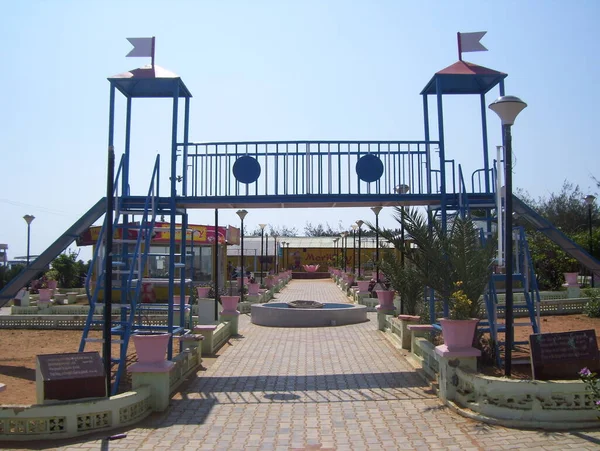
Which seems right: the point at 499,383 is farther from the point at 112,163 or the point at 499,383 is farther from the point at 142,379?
the point at 112,163

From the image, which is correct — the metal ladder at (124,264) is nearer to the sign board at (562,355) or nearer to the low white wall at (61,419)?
the low white wall at (61,419)

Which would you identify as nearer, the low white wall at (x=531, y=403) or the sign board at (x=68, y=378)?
the low white wall at (x=531, y=403)

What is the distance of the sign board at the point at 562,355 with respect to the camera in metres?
7.36

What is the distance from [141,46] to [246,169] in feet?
10.3

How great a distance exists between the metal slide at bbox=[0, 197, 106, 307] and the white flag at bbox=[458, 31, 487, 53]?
7.61 meters

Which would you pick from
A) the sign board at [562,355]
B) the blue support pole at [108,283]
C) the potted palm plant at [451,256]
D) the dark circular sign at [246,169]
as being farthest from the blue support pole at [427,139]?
the blue support pole at [108,283]

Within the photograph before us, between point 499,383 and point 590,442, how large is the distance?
3.89 feet

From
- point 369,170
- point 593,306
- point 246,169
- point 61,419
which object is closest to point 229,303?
point 246,169

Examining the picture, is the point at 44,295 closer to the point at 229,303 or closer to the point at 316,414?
the point at 229,303

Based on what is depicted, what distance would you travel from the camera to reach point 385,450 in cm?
A: 634

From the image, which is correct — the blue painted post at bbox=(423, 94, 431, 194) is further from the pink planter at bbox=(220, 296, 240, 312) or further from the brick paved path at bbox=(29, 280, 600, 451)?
the pink planter at bbox=(220, 296, 240, 312)

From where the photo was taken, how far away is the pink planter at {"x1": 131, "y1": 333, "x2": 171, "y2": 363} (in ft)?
26.5

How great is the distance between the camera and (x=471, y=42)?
11.8 m

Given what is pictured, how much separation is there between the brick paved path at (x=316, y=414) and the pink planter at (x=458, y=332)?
0.91 m
